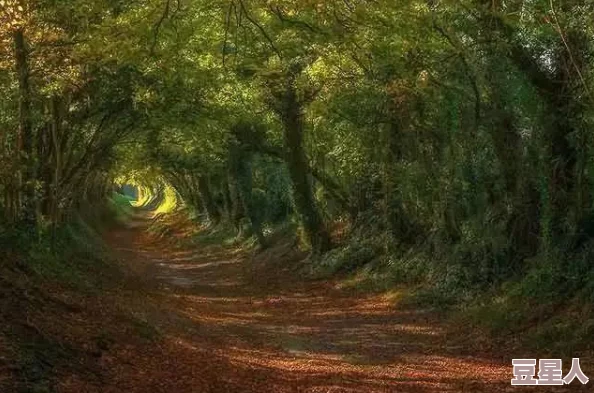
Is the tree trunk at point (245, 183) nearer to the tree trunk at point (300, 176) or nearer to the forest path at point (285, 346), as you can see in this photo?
the tree trunk at point (300, 176)

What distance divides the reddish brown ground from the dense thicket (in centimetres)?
300

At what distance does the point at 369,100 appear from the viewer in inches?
813

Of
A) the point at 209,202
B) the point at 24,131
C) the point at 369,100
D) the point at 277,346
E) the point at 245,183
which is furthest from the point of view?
the point at 209,202

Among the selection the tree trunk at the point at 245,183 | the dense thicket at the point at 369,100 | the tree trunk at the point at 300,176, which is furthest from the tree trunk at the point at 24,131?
the tree trunk at the point at 245,183

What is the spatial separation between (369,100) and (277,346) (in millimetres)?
8729

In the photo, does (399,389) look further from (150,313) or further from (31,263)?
(31,263)

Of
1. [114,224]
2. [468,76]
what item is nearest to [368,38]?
[468,76]

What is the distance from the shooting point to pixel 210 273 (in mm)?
32156

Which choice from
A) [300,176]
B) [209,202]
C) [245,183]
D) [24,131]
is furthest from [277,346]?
[209,202]

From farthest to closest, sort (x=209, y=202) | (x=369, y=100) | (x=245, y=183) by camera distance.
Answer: (x=209, y=202), (x=245, y=183), (x=369, y=100)

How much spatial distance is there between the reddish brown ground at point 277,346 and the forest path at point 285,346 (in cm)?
2

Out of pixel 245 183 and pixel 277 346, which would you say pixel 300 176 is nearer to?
pixel 245 183

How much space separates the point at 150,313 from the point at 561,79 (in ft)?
34.9

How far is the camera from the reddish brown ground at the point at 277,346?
412 inches
